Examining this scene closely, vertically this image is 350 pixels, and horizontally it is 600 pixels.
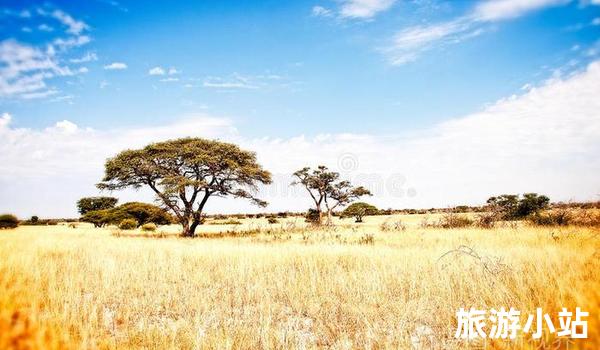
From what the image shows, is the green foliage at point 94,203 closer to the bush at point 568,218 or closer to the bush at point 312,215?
the bush at point 312,215

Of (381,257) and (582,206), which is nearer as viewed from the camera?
(381,257)

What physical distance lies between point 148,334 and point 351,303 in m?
3.11

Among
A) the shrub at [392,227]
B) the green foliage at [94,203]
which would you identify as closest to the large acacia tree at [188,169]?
the shrub at [392,227]

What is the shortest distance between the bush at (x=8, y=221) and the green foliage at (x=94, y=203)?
2884 cm

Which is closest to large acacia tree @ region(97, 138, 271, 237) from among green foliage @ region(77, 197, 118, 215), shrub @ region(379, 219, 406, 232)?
shrub @ region(379, 219, 406, 232)

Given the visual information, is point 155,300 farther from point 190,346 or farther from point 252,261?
point 252,261

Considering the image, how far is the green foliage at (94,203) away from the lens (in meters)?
63.3

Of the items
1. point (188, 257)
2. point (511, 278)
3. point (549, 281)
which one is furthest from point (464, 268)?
point (188, 257)

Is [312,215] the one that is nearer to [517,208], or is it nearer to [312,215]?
[312,215]

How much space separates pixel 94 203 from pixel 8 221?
3110cm

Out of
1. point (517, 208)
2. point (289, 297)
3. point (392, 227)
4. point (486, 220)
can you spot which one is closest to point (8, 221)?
point (392, 227)

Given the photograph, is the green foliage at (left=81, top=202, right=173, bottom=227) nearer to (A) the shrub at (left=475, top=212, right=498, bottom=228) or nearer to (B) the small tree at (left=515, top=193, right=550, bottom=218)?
(A) the shrub at (left=475, top=212, right=498, bottom=228)

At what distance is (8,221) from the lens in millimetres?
34250

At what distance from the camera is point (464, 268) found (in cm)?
739
